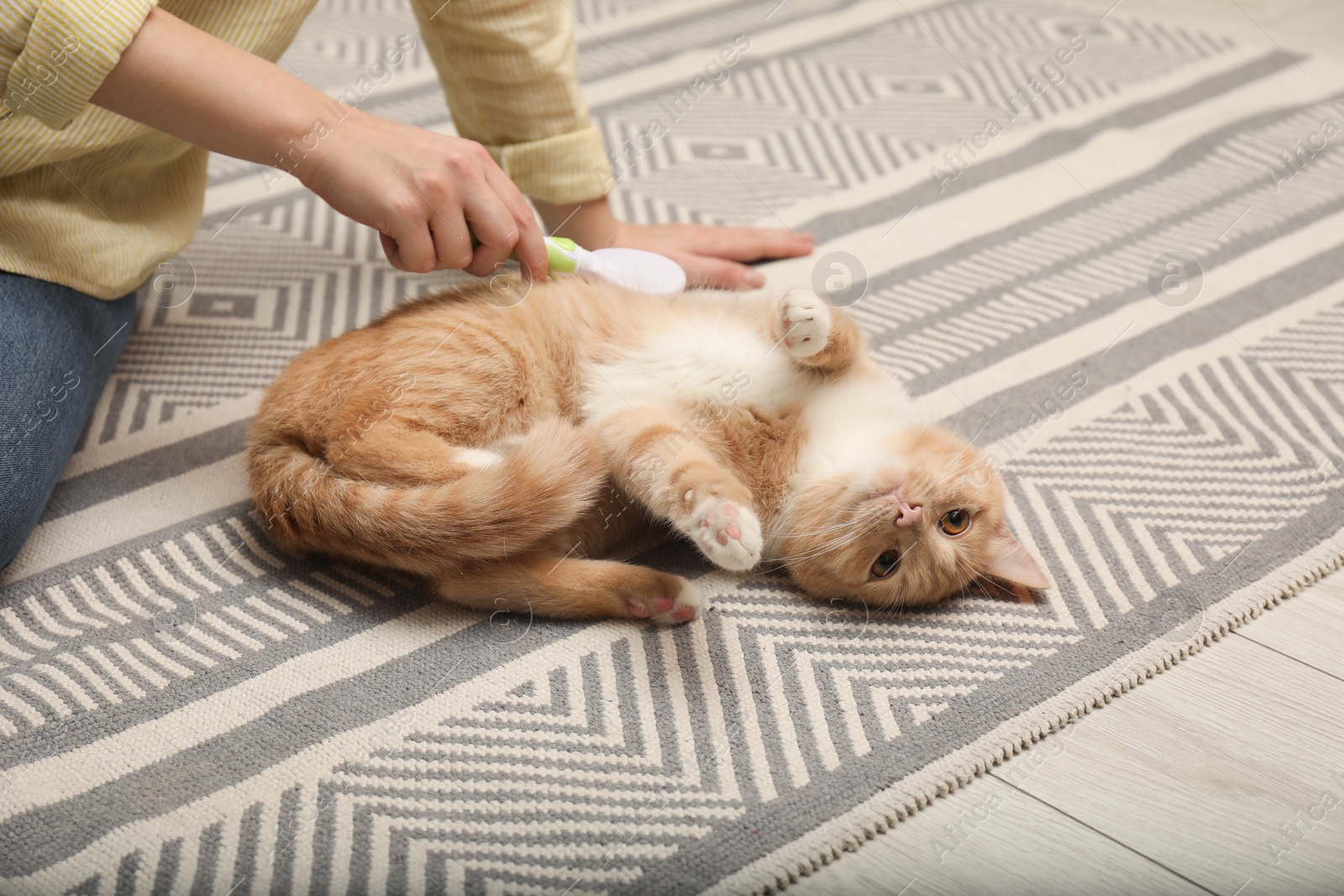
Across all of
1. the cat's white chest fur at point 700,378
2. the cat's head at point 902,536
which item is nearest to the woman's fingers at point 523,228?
the cat's white chest fur at point 700,378

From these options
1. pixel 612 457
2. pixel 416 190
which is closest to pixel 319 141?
pixel 416 190

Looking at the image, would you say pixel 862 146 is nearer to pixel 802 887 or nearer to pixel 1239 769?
pixel 1239 769

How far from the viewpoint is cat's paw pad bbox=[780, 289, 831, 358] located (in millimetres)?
1146

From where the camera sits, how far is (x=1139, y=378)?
4.82 ft

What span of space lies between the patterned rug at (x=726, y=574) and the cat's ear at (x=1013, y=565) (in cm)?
3

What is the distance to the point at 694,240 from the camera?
1682 millimetres

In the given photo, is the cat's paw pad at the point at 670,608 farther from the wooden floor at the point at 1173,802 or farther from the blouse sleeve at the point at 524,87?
the blouse sleeve at the point at 524,87

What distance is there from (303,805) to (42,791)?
23cm

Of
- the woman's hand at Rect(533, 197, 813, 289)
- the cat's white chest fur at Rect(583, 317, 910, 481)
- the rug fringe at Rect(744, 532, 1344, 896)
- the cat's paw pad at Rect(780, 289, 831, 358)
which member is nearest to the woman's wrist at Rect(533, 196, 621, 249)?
the woman's hand at Rect(533, 197, 813, 289)

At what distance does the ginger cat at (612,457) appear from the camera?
103 centimetres

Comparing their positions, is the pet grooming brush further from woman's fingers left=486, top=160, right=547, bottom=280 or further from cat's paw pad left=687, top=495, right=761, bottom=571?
cat's paw pad left=687, top=495, right=761, bottom=571

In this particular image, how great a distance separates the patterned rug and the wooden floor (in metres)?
0.03

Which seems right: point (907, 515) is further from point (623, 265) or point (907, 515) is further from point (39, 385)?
point (39, 385)

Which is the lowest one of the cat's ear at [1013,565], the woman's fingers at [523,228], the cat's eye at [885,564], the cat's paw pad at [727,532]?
the cat's ear at [1013,565]
